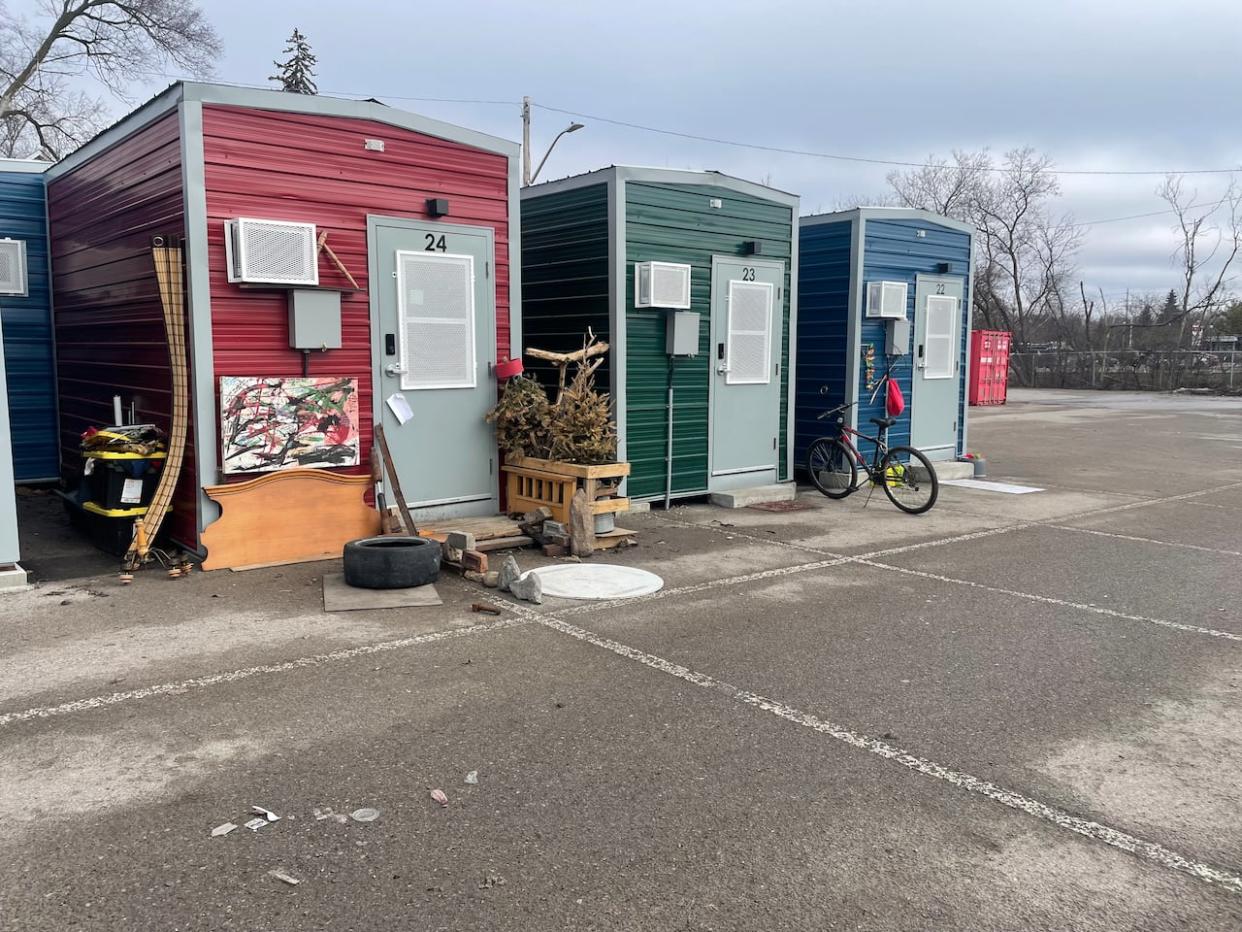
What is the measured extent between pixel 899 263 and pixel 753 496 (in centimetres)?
355

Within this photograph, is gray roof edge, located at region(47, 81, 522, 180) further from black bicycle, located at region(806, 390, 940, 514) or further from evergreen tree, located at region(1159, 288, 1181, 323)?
evergreen tree, located at region(1159, 288, 1181, 323)

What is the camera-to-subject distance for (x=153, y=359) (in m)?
7.01

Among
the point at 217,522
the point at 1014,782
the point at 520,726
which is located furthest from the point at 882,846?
the point at 217,522

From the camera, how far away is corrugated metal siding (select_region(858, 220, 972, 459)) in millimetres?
10742

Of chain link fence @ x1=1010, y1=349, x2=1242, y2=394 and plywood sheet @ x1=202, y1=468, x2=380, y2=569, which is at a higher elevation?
chain link fence @ x1=1010, y1=349, x2=1242, y2=394

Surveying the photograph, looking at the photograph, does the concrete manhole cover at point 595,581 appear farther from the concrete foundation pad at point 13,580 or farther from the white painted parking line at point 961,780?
the concrete foundation pad at point 13,580

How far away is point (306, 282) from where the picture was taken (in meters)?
6.56

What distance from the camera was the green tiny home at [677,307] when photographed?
859 centimetres

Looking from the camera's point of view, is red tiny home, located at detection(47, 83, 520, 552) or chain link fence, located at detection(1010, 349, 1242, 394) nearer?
red tiny home, located at detection(47, 83, 520, 552)

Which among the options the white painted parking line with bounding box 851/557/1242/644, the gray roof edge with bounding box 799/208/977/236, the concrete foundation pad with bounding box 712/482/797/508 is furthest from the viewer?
the gray roof edge with bounding box 799/208/977/236

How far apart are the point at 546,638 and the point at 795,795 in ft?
6.59

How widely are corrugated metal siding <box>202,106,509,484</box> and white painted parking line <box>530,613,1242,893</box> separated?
3.31 m

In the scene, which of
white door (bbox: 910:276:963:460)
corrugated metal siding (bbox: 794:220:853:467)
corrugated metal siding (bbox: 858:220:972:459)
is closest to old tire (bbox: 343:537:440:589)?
corrugated metal siding (bbox: 794:220:853:467)

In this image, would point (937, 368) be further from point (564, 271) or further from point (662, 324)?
point (564, 271)
